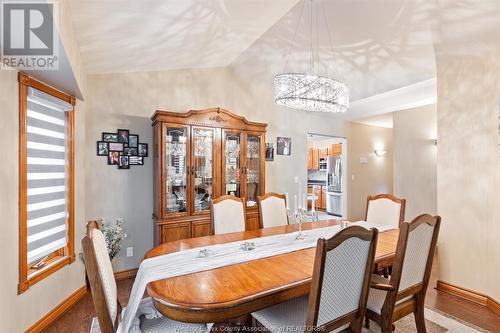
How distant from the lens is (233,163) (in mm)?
3748

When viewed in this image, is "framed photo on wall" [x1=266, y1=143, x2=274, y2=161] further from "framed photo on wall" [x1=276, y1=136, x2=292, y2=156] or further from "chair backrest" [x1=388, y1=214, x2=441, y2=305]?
"chair backrest" [x1=388, y1=214, x2=441, y2=305]

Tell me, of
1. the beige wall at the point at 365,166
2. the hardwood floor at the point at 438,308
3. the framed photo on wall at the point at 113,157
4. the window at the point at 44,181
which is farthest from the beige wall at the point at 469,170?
the window at the point at 44,181

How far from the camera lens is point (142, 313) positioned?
1.63 metres

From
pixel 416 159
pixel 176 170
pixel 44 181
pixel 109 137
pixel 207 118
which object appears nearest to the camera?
pixel 44 181

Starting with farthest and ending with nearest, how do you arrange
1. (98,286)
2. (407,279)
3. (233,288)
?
(407,279) < (233,288) < (98,286)

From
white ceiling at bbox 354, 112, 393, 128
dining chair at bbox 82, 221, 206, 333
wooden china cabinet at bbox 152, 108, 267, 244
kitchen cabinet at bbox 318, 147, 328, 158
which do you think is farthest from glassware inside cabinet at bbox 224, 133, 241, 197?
kitchen cabinet at bbox 318, 147, 328, 158

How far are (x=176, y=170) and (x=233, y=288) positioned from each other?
7.20 ft

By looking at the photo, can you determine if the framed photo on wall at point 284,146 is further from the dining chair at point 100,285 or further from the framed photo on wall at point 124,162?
the dining chair at point 100,285

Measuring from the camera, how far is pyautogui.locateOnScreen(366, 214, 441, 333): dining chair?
5.41 feet

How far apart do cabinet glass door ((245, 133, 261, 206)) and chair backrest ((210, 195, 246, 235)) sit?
106cm

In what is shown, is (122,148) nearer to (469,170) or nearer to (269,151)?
(269,151)

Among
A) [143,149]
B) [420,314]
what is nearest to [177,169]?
[143,149]

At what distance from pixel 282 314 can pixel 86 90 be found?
303cm

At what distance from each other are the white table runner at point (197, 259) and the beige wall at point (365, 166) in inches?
157
